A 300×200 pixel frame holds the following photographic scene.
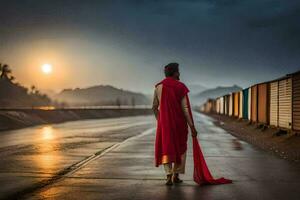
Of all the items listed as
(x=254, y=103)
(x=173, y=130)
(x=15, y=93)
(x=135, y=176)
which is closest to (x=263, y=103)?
(x=254, y=103)

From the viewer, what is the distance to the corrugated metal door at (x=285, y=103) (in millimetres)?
20430

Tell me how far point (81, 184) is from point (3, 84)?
11474cm

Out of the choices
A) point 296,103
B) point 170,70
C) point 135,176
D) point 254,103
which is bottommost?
point 135,176

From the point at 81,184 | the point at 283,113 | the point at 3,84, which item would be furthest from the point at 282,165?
the point at 3,84

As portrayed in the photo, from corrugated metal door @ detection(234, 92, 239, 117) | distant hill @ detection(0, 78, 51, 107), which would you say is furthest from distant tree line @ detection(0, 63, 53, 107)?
corrugated metal door @ detection(234, 92, 239, 117)

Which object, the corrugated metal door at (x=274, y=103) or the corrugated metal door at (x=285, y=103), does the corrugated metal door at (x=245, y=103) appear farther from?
the corrugated metal door at (x=285, y=103)

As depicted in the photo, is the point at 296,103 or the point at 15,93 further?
the point at 15,93

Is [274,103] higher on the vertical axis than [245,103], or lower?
lower

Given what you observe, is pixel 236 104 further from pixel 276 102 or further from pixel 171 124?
pixel 171 124

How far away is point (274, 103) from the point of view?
79.2ft

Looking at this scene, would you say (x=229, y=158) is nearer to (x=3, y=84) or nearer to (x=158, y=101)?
(x=158, y=101)

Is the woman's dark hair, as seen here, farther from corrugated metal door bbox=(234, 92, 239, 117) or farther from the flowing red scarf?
corrugated metal door bbox=(234, 92, 239, 117)

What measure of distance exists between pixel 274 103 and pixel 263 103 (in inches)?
125

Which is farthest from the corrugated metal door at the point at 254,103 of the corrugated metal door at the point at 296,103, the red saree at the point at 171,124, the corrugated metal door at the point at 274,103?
the red saree at the point at 171,124
